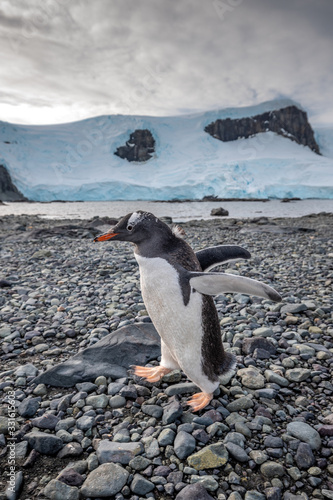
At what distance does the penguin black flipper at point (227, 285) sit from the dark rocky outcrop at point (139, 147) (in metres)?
72.6

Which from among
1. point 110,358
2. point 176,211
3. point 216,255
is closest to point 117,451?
point 110,358

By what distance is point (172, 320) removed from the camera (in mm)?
2010

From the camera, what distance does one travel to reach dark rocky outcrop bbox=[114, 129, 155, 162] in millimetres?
71375

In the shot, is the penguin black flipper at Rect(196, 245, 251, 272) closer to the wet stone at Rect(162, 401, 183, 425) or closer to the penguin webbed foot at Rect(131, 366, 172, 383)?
the penguin webbed foot at Rect(131, 366, 172, 383)

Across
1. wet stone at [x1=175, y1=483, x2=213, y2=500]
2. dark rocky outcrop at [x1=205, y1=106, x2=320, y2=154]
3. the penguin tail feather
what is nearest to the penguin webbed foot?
the penguin tail feather

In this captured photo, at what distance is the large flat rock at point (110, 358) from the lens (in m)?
2.22

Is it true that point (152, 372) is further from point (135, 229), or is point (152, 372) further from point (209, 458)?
point (135, 229)

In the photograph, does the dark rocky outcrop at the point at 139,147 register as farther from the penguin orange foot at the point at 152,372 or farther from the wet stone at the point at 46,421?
the wet stone at the point at 46,421

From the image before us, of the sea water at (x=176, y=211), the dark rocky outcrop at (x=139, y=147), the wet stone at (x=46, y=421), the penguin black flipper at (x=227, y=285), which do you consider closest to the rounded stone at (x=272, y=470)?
the penguin black flipper at (x=227, y=285)

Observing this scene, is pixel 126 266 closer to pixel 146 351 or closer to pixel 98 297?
pixel 98 297

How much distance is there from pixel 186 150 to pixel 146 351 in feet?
193

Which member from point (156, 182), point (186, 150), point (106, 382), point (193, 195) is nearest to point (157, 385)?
point (106, 382)

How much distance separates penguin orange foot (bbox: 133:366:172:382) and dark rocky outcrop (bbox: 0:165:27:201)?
54.9m

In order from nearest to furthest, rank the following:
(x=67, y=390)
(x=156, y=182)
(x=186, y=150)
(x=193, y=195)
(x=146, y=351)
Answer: (x=67, y=390) → (x=146, y=351) → (x=193, y=195) → (x=156, y=182) → (x=186, y=150)
